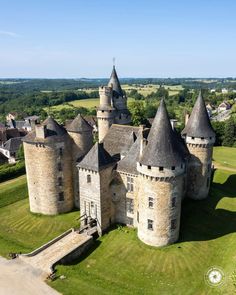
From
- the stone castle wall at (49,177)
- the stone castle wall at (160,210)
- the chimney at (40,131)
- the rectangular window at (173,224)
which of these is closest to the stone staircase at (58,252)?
the stone castle wall at (49,177)

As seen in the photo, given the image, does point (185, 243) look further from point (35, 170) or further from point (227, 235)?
point (35, 170)

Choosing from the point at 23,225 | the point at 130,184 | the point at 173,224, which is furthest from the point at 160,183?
the point at 23,225

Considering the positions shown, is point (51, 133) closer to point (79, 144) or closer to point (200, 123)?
point (79, 144)

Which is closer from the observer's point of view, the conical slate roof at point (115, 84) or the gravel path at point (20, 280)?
the gravel path at point (20, 280)

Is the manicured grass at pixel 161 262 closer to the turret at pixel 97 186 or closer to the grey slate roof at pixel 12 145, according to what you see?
the turret at pixel 97 186

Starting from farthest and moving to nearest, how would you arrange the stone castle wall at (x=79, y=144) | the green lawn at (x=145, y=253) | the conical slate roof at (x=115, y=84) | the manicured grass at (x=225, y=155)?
the manicured grass at (x=225, y=155) < the conical slate roof at (x=115, y=84) < the stone castle wall at (x=79, y=144) < the green lawn at (x=145, y=253)

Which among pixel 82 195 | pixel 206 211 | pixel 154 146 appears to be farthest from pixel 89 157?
pixel 206 211

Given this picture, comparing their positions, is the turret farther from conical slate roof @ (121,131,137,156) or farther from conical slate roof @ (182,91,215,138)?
conical slate roof @ (182,91,215,138)

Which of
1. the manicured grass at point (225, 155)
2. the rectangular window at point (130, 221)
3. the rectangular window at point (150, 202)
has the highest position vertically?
the rectangular window at point (150, 202)

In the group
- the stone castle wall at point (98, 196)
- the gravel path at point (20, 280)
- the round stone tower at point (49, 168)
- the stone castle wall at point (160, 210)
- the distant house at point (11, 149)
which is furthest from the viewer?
the distant house at point (11, 149)
